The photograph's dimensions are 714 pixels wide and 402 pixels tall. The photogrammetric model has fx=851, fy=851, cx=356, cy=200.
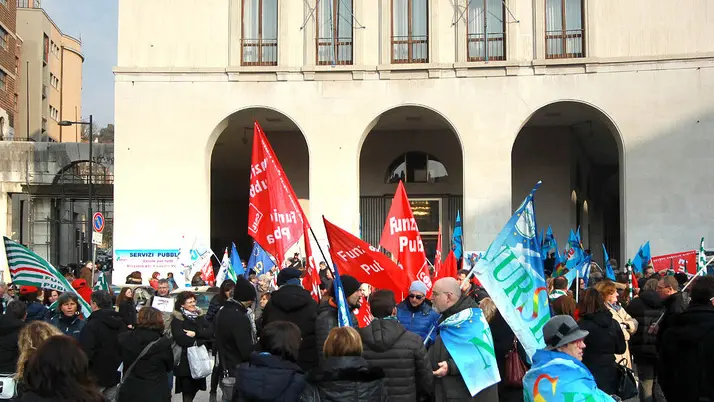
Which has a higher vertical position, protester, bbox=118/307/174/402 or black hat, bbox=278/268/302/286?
black hat, bbox=278/268/302/286

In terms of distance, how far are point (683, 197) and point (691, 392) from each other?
18.6 meters

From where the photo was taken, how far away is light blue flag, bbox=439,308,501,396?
6203 millimetres

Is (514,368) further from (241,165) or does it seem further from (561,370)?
(241,165)

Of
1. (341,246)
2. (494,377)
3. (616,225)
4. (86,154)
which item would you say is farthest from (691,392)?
(616,225)

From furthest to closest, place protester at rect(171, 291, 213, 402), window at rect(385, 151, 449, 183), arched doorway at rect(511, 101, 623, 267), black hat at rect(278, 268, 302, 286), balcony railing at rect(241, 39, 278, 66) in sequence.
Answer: window at rect(385, 151, 449, 183) < arched doorway at rect(511, 101, 623, 267) < balcony railing at rect(241, 39, 278, 66) < protester at rect(171, 291, 213, 402) < black hat at rect(278, 268, 302, 286)

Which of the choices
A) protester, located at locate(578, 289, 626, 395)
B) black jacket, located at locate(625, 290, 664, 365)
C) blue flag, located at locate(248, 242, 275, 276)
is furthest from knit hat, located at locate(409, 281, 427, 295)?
blue flag, located at locate(248, 242, 275, 276)

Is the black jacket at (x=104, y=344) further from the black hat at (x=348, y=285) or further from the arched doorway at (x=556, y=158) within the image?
the arched doorway at (x=556, y=158)

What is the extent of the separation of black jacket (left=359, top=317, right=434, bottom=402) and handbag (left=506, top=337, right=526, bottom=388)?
1.04 meters

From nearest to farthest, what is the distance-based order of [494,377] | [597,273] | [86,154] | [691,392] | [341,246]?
1. [494,377]
2. [691,392]
3. [341,246]
4. [597,273]
5. [86,154]

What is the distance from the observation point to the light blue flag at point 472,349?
6.20 m

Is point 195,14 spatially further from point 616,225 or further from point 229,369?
point 616,225

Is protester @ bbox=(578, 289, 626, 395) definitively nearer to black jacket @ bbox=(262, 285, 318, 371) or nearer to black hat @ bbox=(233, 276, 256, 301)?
A: black jacket @ bbox=(262, 285, 318, 371)

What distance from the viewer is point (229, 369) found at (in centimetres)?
852

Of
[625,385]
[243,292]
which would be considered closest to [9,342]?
[243,292]
